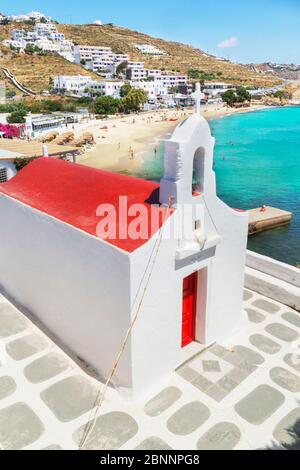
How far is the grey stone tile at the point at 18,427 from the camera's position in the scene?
756 centimetres

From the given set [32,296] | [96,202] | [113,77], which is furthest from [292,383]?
[113,77]

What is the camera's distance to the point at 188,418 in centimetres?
808

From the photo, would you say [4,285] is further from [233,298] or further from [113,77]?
[113,77]

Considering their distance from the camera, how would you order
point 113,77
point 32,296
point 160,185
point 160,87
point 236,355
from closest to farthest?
point 160,185 < point 236,355 < point 32,296 < point 160,87 < point 113,77

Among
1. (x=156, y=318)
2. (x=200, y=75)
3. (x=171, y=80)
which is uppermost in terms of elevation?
(x=200, y=75)

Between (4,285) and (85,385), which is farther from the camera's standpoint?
(4,285)

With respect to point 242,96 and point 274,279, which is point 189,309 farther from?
point 242,96

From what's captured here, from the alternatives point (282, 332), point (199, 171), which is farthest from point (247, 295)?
point (199, 171)

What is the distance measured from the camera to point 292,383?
9102 millimetres

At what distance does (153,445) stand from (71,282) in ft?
13.7

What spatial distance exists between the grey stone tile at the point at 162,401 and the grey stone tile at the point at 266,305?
464 centimetres

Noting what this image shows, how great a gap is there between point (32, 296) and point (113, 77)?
514 ft

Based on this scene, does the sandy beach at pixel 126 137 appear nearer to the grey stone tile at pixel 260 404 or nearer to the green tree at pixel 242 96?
the green tree at pixel 242 96

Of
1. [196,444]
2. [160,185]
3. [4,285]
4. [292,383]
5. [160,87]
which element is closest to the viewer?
[196,444]
